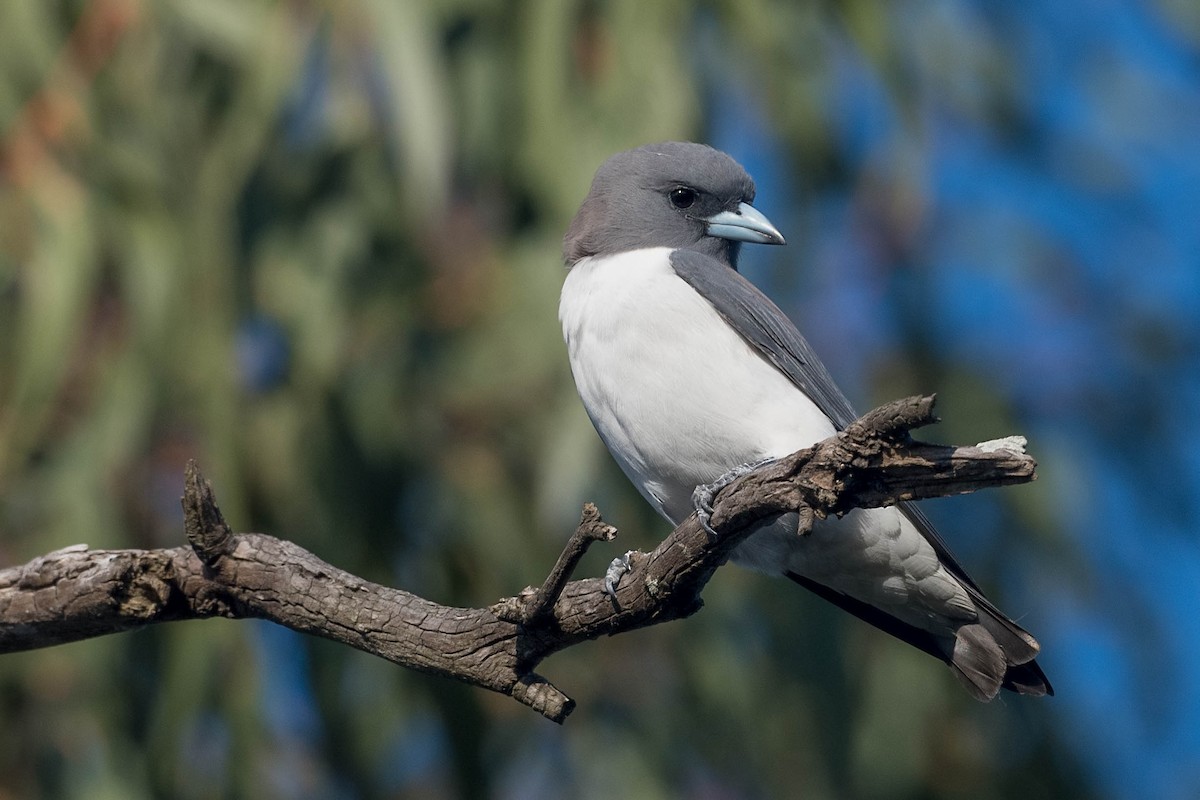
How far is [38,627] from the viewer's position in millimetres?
2928

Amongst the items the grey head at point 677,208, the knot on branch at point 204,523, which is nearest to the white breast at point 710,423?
the grey head at point 677,208

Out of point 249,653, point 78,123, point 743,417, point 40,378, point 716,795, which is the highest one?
point 78,123

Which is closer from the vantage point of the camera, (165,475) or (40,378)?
(40,378)

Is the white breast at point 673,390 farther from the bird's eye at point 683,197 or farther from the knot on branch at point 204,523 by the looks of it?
the knot on branch at point 204,523

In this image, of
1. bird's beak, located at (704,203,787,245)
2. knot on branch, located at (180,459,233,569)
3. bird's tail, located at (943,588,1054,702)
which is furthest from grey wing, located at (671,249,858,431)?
knot on branch, located at (180,459,233,569)

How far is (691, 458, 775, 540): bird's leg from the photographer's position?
2.61 m

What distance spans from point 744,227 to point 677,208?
182mm

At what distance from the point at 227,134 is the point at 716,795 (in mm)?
2567

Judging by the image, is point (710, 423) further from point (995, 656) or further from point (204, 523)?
point (204, 523)

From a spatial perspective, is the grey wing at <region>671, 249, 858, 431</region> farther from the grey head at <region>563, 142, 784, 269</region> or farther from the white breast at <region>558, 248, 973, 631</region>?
the grey head at <region>563, 142, 784, 269</region>

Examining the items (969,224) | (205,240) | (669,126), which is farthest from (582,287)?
(969,224)

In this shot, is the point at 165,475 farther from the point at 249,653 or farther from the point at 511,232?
the point at 511,232

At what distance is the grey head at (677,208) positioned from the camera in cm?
354

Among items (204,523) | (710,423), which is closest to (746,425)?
(710,423)
